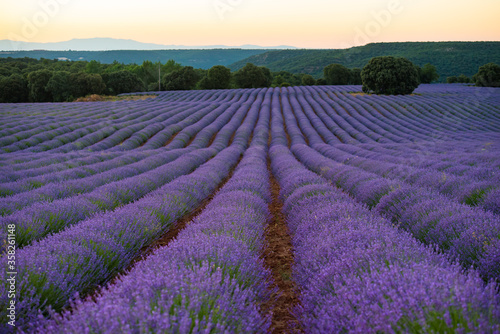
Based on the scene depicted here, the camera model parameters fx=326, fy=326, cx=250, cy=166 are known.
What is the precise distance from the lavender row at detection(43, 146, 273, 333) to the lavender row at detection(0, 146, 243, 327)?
291mm

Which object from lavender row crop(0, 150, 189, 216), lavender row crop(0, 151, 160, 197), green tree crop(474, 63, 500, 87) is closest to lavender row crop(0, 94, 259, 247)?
lavender row crop(0, 150, 189, 216)

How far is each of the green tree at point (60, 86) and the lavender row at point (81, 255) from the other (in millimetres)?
51279

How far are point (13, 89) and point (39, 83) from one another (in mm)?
4868

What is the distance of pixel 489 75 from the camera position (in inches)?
2015

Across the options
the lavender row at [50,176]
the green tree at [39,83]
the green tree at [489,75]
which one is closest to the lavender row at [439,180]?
→ the lavender row at [50,176]

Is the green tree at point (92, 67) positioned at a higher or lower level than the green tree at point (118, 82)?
higher

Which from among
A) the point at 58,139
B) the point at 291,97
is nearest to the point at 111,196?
the point at 58,139

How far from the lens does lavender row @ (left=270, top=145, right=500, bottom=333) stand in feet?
4.81

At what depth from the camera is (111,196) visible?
569 centimetres

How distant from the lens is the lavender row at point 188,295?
4.91 ft

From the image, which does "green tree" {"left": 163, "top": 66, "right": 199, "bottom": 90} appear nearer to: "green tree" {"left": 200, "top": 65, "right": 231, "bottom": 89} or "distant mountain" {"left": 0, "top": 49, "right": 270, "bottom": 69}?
"green tree" {"left": 200, "top": 65, "right": 231, "bottom": 89}

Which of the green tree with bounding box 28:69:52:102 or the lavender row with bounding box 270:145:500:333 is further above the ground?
the green tree with bounding box 28:69:52:102

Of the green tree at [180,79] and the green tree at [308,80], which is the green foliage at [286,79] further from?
the green tree at [180,79]

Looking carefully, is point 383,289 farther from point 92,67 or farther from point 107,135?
point 92,67
